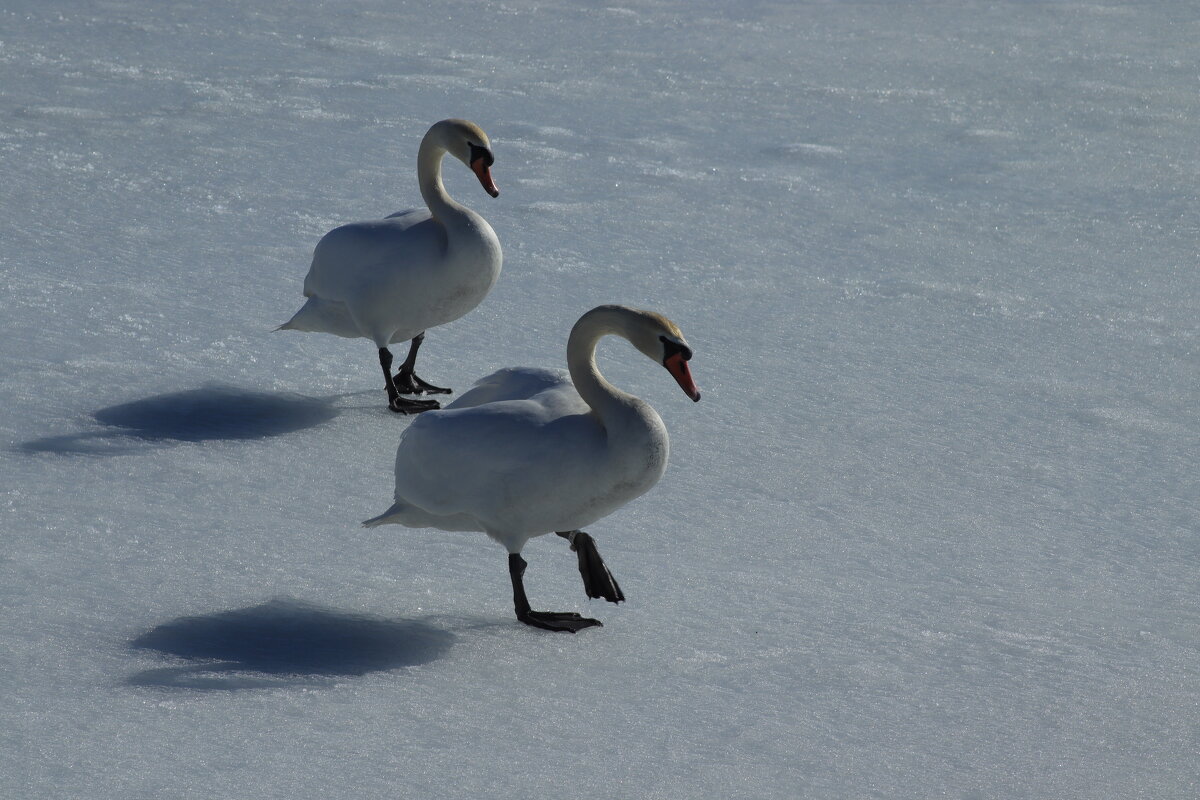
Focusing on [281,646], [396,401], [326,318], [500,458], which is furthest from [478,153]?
[281,646]

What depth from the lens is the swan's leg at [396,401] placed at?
4742 mm

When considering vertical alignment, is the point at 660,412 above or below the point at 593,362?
below

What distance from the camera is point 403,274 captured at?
183 inches

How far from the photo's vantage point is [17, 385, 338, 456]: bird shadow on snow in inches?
167

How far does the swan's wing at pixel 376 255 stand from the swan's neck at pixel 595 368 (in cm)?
133

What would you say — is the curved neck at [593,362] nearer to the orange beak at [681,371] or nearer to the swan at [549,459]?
the swan at [549,459]

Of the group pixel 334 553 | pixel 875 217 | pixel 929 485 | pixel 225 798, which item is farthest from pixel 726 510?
pixel 875 217

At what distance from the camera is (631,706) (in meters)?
3.04

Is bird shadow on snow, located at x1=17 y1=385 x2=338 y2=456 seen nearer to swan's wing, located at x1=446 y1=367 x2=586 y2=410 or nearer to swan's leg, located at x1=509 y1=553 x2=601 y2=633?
swan's wing, located at x1=446 y1=367 x2=586 y2=410

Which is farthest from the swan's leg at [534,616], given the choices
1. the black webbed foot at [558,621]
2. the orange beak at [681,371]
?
the orange beak at [681,371]

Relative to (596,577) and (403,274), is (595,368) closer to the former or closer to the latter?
(596,577)

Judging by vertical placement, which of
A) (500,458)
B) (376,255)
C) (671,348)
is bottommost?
(500,458)

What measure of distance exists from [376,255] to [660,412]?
100 cm

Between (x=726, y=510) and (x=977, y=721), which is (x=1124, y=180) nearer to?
(x=726, y=510)
